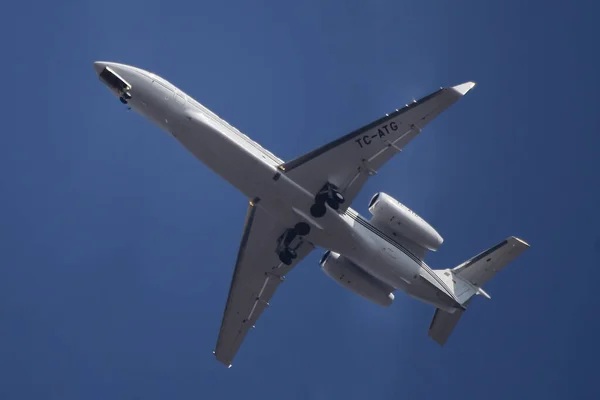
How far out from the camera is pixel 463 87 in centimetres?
2991

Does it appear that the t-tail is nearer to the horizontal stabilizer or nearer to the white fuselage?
the horizontal stabilizer

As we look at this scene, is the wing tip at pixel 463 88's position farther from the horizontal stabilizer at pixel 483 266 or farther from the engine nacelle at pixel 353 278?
the engine nacelle at pixel 353 278

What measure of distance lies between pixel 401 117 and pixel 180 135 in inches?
382

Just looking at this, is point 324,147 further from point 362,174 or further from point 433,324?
point 433,324

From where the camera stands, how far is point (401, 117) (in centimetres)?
3070

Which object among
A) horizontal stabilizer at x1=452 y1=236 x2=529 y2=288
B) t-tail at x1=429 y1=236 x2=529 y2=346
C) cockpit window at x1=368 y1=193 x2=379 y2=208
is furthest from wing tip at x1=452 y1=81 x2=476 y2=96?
horizontal stabilizer at x1=452 y1=236 x2=529 y2=288

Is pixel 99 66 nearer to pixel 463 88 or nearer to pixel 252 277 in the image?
pixel 252 277

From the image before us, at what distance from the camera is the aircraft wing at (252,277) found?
34875 millimetres

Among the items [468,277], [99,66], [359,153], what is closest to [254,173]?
[359,153]


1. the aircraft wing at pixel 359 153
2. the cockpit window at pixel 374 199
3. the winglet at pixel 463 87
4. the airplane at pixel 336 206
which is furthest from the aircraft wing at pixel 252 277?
the winglet at pixel 463 87

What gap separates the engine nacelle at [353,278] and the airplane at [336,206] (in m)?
0.05

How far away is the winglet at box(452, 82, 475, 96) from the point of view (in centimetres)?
2966

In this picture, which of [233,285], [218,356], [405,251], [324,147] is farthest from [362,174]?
[218,356]

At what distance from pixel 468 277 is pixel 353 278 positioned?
19.0 ft
